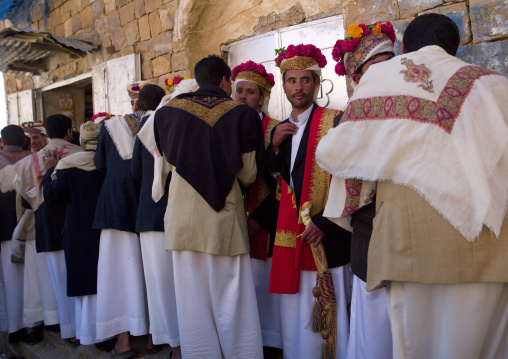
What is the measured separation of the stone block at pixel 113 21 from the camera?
637cm

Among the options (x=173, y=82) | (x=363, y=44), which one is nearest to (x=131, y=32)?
(x=173, y=82)

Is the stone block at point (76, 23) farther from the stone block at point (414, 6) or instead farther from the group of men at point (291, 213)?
the stone block at point (414, 6)

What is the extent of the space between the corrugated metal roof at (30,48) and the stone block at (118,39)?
1.54 ft

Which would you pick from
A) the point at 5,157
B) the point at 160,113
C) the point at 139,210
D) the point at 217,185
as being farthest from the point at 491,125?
the point at 5,157

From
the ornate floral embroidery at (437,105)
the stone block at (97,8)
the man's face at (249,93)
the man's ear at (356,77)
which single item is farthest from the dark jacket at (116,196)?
the stone block at (97,8)

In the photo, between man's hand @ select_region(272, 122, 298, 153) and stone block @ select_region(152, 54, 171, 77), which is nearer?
man's hand @ select_region(272, 122, 298, 153)

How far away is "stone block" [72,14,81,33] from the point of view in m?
7.15

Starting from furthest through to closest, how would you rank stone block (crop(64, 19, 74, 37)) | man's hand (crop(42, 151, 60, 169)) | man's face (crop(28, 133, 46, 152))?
stone block (crop(64, 19, 74, 37)) → man's face (crop(28, 133, 46, 152)) → man's hand (crop(42, 151, 60, 169))

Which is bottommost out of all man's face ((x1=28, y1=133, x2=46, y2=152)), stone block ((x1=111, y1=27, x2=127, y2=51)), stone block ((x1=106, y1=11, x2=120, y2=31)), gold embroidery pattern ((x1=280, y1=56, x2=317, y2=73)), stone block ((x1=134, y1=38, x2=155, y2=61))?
man's face ((x1=28, y1=133, x2=46, y2=152))

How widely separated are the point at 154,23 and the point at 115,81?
1157mm

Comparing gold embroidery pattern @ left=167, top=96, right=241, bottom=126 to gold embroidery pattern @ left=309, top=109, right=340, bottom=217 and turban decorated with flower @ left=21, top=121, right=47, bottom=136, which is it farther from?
turban decorated with flower @ left=21, top=121, right=47, bottom=136

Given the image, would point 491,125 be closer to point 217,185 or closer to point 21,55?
point 217,185

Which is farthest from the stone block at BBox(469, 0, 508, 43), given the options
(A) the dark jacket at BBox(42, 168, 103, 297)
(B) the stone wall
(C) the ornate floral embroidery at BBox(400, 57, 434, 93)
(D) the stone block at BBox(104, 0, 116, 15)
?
(D) the stone block at BBox(104, 0, 116, 15)

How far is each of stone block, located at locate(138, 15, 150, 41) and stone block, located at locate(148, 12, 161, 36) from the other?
0.07 meters
